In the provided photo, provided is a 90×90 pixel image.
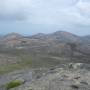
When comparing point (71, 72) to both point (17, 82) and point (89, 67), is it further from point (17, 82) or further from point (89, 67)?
point (17, 82)

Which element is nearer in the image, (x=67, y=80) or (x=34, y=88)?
(x=34, y=88)

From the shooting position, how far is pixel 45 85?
33.9m

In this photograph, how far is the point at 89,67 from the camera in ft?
143

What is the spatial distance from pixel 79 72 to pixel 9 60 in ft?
535

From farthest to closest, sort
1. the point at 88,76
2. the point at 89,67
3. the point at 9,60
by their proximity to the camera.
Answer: the point at 9,60, the point at 89,67, the point at 88,76

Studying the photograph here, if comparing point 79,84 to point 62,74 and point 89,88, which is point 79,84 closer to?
point 89,88

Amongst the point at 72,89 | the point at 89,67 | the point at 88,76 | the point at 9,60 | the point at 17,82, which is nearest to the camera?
the point at 72,89

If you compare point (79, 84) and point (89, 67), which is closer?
point (79, 84)

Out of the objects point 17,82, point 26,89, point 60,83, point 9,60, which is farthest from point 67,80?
point 9,60

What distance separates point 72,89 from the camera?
32406 millimetres

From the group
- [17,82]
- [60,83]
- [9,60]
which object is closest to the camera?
[60,83]

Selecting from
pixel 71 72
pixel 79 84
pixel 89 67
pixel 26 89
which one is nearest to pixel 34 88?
pixel 26 89

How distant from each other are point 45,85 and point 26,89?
2.81m

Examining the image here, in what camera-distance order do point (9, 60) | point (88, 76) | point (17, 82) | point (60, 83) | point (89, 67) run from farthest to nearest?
point (9, 60), point (89, 67), point (17, 82), point (88, 76), point (60, 83)
